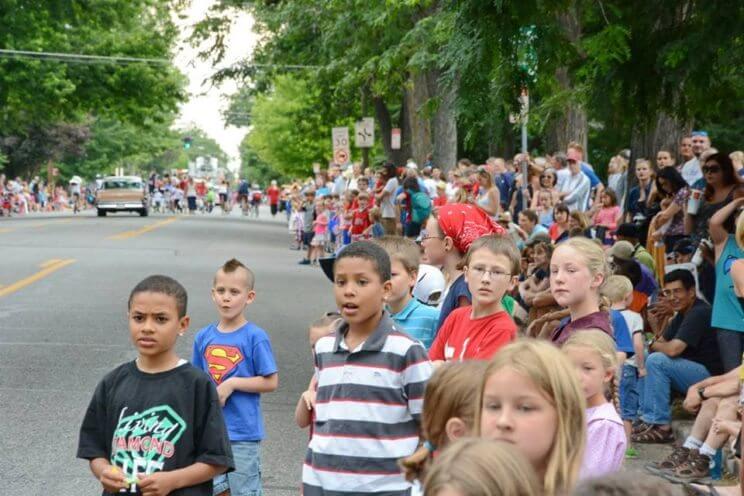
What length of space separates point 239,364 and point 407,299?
0.86m

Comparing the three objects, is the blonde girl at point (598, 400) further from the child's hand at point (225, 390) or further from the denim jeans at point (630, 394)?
the denim jeans at point (630, 394)

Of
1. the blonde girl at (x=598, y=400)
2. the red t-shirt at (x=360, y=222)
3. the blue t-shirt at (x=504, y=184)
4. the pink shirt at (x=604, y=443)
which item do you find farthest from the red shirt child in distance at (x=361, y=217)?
the pink shirt at (x=604, y=443)

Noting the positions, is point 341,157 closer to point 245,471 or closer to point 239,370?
point 239,370

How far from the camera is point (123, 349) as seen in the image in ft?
44.4

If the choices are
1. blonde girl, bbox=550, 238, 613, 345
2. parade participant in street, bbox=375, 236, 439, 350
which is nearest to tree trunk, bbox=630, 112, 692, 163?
parade participant in street, bbox=375, 236, 439, 350

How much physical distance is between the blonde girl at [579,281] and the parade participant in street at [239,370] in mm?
1384

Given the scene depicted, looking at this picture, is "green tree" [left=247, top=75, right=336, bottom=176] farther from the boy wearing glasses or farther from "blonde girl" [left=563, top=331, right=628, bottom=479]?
"blonde girl" [left=563, top=331, right=628, bottom=479]

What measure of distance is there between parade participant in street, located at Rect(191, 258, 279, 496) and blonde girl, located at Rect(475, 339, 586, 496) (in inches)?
110

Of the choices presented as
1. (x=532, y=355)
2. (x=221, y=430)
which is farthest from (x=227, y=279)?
(x=532, y=355)

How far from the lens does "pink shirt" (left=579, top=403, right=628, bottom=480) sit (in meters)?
4.35

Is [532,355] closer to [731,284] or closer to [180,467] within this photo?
[180,467]

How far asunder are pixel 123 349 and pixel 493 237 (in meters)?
8.08

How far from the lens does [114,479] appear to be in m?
4.72

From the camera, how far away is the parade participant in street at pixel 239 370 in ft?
20.0
